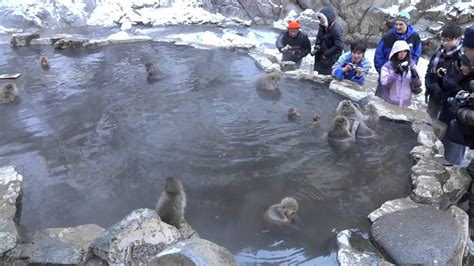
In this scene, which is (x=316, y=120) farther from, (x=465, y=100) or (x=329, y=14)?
(x=465, y=100)

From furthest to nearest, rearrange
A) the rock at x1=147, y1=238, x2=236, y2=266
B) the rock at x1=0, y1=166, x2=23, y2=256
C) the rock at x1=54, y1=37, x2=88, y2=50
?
the rock at x1=54, y1=37, x2=88, y2=50
the rock at x1=0, y1=166, x2=23, y2=256
the rock at x1=147, y1=238, x2=236, y2=266

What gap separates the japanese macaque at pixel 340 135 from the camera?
4969mm

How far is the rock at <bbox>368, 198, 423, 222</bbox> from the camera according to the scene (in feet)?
11.7

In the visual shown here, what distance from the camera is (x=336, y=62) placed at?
6855 mm

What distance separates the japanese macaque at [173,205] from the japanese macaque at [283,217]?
714mm

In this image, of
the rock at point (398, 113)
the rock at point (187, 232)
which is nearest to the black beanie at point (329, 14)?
the rock at point (398, 113)

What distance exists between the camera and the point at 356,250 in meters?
3.23

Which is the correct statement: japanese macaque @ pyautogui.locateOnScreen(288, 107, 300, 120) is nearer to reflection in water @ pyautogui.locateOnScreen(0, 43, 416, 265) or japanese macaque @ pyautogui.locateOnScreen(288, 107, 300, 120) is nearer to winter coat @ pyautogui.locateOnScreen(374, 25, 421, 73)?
reflection in water @ pyautogui.locateOnScreen(0, 43, 416, 265)

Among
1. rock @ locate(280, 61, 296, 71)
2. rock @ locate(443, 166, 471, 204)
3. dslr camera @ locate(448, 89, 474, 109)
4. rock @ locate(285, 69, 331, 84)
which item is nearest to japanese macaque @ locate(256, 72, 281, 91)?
rock @ locate(285, 69, 331, 84)

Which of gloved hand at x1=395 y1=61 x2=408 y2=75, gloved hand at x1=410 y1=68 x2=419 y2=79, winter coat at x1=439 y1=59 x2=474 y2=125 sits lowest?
gloved hand at x1=410 y1=68 x2=419 y2=79

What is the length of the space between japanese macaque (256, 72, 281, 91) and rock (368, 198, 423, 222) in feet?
10.9

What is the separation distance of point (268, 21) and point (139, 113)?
38.4 ft

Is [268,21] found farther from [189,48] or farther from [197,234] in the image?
[197,234]

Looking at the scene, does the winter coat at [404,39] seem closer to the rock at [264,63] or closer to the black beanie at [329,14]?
the black beanie at [329,14]
